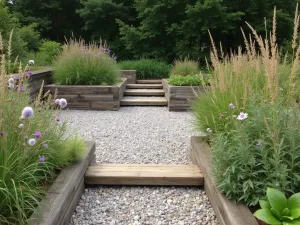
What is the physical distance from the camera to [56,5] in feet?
53.4

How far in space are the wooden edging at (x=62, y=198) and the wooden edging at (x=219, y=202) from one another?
102 centimetres

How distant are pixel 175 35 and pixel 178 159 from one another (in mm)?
9161

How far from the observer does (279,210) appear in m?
1.71

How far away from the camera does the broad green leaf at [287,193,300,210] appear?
172 centimetres

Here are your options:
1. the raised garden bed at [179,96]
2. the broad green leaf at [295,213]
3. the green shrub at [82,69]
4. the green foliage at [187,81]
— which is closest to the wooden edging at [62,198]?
the broad green leaf at [295,213]

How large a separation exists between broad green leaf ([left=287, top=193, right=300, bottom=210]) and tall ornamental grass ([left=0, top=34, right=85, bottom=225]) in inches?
56.2

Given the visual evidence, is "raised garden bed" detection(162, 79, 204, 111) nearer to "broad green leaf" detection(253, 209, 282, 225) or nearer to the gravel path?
the gravel path

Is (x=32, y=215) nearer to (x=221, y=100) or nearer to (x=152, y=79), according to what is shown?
(x=221, y=100)

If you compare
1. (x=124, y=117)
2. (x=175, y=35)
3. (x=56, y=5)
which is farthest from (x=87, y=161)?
(x=56, y=5)

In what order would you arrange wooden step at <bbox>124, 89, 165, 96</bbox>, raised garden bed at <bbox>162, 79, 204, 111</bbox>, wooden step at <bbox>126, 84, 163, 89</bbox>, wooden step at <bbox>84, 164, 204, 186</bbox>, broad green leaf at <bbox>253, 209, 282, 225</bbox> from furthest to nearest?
wooden step at <bbox>126, 84, 163, 89</bbox> < wooden step at <bbox>124, 89, 165, 96</bbox> < raised garden bed at <bbox>162, 79, 204, 111</bbox> < wooden step at <bbox>84, 164, 204, 186</bbox> < broad green leaf at <bbox>253, 209, 282, 225</bbox>

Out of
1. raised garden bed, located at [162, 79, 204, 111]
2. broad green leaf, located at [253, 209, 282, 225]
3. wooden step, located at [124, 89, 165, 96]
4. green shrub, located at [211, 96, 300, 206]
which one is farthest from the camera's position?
wooden step, located at [124, 89, 165, 96]

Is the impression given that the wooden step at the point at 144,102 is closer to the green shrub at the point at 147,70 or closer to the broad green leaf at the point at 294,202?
the green shrub at the point at 147,70

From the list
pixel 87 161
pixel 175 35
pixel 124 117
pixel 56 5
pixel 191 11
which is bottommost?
pixel 124 117

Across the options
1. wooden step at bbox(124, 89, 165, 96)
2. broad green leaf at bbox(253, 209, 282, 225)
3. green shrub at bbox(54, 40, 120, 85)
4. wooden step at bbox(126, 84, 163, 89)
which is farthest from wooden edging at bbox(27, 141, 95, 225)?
wooden step at bbox(126, 84, 163, 89)
